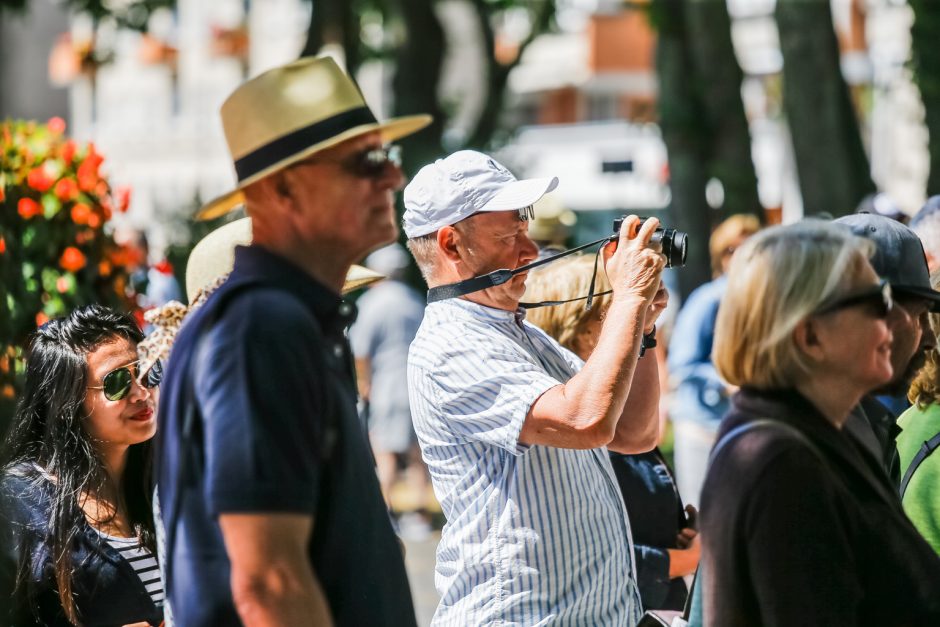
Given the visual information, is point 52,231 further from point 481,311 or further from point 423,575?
point 423,575

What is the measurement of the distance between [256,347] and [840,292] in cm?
96

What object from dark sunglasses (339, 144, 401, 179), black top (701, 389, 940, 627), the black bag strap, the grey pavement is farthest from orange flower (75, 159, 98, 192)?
black top (701, 389, 940, 627)

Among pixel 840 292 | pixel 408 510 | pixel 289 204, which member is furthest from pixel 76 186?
pixel 408 510

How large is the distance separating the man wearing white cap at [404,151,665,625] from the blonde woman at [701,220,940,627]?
578 millimetres

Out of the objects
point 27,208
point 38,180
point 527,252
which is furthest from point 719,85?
point 527,252

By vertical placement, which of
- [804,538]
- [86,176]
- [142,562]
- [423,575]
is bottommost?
[423,575]

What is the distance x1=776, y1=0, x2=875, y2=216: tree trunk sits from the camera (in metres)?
10.7

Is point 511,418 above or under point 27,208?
under

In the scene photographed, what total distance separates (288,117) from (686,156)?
34.3ft

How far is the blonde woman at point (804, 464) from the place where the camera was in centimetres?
215

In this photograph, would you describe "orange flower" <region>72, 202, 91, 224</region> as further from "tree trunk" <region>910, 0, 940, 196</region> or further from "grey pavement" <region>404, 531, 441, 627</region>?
"tree trunk" <region>910, 0, 940, 196</region>

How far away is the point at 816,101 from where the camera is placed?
35.6 feet

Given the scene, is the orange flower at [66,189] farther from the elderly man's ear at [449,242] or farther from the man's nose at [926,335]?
the man's nose at [926,335]

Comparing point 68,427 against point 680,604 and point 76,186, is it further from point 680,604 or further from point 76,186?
point 76,186
